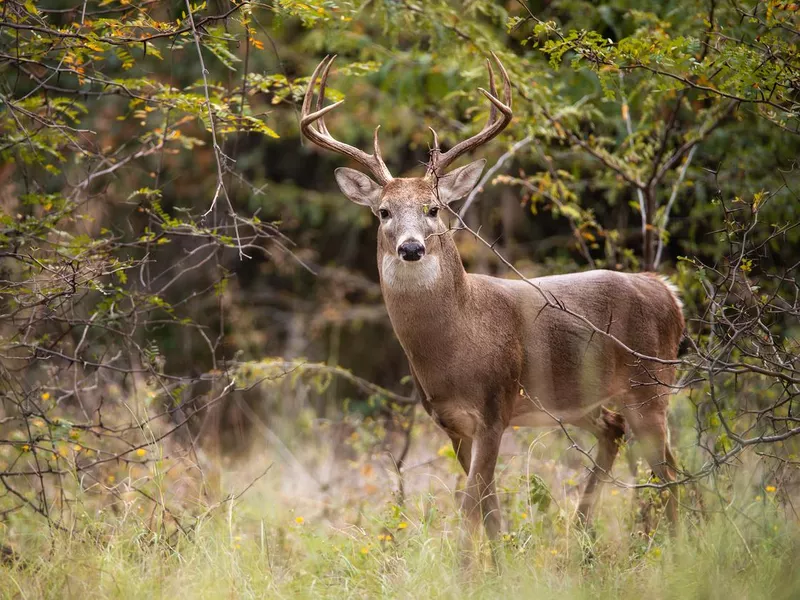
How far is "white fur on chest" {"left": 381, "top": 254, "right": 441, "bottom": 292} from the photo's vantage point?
18.3ft

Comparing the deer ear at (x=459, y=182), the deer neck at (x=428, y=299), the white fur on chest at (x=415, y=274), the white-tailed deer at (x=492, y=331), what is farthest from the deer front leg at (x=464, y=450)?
the deer ear at (x=459, y=182)

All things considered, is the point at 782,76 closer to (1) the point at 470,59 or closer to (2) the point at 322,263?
(1) the point at 470,59

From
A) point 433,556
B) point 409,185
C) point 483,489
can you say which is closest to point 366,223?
point 409,185

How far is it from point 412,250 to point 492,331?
73 cm

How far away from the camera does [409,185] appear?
5.81 m

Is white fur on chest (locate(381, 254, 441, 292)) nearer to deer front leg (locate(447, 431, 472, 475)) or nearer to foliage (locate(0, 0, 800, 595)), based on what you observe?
foliage (locate(0, 0, 800, 595))

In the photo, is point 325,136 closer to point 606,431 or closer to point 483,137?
point 483,137

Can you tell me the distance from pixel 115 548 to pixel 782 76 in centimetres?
408

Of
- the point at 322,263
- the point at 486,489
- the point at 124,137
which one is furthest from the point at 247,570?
the point at 322,263

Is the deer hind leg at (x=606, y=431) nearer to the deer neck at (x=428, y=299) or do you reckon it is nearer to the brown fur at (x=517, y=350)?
the brown fur at (x=517, y=350)

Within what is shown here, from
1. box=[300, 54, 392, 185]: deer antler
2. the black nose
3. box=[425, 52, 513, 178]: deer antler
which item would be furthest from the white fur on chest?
box=[300, 54, 392, 185]: deer antler

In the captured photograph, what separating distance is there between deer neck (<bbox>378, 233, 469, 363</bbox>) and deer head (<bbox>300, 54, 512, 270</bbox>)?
76mm

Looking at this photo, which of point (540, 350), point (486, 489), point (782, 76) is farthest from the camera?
point (540, 350)

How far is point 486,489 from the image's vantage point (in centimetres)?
536
